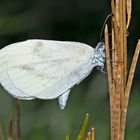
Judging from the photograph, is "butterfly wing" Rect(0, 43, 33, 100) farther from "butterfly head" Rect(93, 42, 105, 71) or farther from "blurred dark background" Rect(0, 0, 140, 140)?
"blurred dark background" Rect(0, 0, 140, 140)

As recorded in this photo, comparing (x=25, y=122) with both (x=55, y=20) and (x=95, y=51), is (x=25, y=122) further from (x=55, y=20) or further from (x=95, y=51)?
(x=95, y=51)

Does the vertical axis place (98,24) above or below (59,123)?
above

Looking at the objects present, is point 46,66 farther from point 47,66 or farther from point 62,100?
point 62,100

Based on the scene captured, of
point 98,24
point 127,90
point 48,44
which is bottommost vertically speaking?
point 127,90

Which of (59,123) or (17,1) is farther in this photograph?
(17,1)

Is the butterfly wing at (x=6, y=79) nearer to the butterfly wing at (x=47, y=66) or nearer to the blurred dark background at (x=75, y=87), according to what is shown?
the butterfly wing at (x=47, y=66)

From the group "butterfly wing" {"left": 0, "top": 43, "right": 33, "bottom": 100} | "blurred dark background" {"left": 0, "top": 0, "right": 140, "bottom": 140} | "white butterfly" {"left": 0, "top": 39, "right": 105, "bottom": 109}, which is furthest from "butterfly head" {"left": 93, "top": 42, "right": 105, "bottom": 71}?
"blurred dark background" {"left": 0, "top": 0, "right": 140, "bottom": 140}

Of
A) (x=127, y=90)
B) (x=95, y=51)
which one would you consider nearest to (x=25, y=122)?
(x=95, y=51)

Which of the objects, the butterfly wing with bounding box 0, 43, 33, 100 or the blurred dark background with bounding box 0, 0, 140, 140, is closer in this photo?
the butterfly wing with bounding box 0, 43, 33, 100

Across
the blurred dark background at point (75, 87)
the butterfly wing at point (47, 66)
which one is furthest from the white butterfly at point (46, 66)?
the blurred dark background at point (75, 87)
